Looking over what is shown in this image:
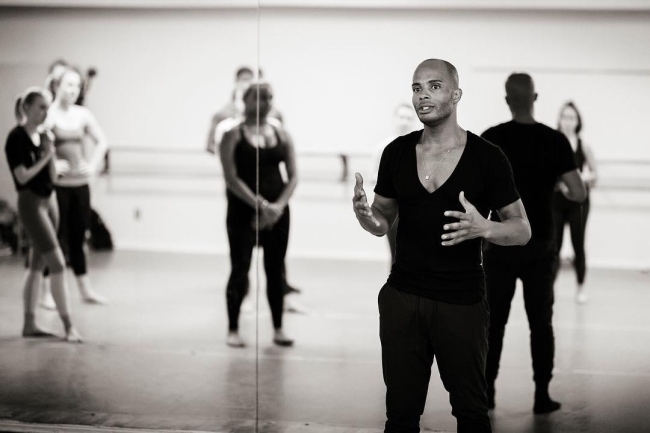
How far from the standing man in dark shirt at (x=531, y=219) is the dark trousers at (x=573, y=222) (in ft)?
0.23

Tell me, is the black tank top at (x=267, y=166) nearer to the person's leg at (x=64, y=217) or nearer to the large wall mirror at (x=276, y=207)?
the large wall mirror at (x=276, y=207)

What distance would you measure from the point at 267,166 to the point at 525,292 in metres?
1.45

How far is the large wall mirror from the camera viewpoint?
4160 mm

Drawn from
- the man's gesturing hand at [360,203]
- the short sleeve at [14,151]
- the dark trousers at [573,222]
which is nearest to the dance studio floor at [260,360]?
the dark trousers at [573,222]

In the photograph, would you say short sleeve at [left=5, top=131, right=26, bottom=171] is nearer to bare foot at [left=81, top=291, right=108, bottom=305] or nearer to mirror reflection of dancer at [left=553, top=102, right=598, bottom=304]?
bare foot at [left=81, top=291, right=108, bottom=305]

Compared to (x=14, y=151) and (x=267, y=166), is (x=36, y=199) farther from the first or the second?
(x=267, y=166)

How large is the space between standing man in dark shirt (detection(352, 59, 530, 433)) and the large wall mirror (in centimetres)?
114

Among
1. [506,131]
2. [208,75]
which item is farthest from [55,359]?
[506,131]

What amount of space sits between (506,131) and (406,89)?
0.56 meters

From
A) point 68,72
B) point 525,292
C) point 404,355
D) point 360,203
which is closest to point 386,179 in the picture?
point 360,203

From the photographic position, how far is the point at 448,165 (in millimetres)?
2934

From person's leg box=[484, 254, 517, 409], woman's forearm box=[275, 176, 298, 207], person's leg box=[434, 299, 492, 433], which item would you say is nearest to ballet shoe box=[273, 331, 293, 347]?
woman's forearm box=[275, 176, 298, 207]

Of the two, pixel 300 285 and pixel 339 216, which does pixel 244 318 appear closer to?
pixel 300 285

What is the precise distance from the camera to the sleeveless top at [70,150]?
462 centimetres
